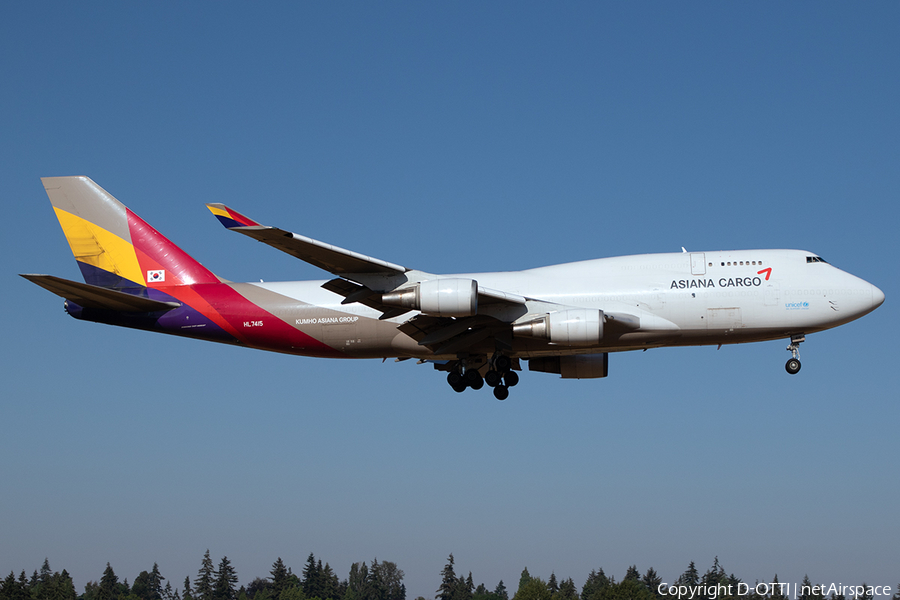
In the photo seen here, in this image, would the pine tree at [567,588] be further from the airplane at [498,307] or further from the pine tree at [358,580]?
the airplane at [498,307]

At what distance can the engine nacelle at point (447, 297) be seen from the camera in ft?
91.0

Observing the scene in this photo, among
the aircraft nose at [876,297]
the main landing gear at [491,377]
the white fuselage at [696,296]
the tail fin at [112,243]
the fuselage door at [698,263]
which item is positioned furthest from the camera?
the tail fin at [112,243]

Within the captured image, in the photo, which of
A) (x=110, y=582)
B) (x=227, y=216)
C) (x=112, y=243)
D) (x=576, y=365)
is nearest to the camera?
(x=227, y=216)

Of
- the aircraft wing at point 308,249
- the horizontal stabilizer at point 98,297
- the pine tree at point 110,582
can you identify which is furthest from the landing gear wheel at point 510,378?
the pine tree at point 110,582

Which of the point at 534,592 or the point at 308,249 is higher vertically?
the point at 308,249

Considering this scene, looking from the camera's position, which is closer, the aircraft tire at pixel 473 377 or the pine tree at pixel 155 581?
the aircraft tire at pixel 473 377

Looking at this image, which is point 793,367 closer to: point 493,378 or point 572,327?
point 572,327

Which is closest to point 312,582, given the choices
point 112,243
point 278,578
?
point 278,578

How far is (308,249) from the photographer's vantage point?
27000 millimetres

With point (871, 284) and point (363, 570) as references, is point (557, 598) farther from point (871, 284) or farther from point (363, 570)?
point (871, 284)

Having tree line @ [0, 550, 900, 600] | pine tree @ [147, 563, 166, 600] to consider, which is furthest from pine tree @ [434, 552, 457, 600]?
pine tree @ [147, 563, 166, 600]

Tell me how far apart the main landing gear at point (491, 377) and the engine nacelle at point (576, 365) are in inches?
74.9

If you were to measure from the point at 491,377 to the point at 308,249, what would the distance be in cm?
903

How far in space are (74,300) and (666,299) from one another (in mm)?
20971
